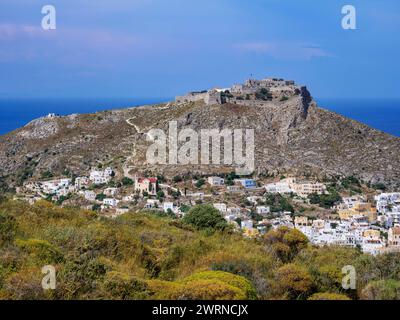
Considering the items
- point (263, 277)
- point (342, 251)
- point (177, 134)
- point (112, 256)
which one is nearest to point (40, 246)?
point (112, 256)

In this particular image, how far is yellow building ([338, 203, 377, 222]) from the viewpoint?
140ft

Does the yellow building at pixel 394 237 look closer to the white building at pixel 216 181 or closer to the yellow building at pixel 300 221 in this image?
the yellow building at pixel 300 221

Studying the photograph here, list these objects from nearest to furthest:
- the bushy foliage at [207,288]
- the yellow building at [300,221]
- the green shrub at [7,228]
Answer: the bushy foliage at [207,288], the green shrub at [7,228], the yellow building at [300,221]

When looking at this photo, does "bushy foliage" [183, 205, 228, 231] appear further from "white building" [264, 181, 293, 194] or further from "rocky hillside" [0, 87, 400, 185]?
"rocky hillside" [0, 87, 400, 185]

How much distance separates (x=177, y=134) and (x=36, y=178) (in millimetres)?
12879

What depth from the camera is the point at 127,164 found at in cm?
5272

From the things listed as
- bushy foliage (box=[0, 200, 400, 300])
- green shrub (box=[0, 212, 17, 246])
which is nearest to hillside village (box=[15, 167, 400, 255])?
bushy foliage (box=[0, 200, 400, 300])
